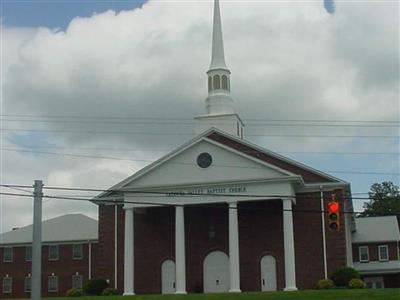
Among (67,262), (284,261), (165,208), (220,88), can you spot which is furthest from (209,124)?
(67,262)

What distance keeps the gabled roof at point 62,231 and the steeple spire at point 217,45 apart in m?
19.1

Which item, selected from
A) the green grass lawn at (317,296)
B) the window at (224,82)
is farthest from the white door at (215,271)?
the window at (224,82)

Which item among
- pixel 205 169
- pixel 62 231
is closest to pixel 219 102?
pixel 205 169

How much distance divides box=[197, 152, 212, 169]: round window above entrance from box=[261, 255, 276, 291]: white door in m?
7.33

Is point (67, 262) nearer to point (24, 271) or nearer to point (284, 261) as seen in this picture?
point (24, 271)

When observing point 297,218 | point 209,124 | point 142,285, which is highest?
point 209,124

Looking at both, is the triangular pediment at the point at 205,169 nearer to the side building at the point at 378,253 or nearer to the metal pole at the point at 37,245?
the side building at the point at 378,253

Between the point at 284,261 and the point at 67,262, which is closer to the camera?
the point at 284,261

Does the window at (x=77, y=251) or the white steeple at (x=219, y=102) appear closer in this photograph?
the white steeple at (x=219, y=102)

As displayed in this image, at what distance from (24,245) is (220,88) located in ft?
78.6

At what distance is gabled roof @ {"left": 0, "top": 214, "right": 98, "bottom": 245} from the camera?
2692 inches

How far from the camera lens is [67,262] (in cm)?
6775

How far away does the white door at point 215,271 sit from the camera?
170ft

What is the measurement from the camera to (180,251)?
49188mm
